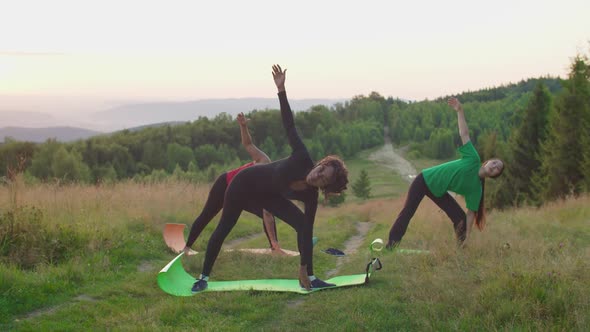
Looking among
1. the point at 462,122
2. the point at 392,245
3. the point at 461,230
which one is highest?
the point at 462,122

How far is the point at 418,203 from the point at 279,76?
153 inches

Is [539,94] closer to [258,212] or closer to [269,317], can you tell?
[258,212]

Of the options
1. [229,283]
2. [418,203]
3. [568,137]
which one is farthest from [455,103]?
[568,137]

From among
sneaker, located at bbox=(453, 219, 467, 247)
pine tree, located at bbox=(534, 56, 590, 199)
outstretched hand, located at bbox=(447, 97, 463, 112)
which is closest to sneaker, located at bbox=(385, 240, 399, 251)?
sneaker, located at bbox=(453, 219, 467, 247)

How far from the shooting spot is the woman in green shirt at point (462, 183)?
8062 millimetres

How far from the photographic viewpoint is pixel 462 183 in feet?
26.9

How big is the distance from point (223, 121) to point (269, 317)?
7160 cm

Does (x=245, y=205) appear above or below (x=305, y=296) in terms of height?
above

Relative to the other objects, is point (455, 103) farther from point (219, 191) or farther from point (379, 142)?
point (379, 142)

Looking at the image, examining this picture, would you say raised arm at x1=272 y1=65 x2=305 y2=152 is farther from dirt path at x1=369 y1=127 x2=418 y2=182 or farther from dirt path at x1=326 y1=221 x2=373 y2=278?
dirt path at x1=369 y1=127 x2=418 y2=182

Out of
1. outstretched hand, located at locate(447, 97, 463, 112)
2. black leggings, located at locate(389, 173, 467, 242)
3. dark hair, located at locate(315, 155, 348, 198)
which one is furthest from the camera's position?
black leggings, located at locate(389, 173, 467, 242)

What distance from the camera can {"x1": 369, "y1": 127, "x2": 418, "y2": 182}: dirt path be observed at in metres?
87.8

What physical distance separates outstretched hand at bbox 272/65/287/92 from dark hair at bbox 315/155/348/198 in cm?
94

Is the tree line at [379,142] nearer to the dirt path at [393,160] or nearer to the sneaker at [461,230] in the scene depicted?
the dirt path at [393,160]
